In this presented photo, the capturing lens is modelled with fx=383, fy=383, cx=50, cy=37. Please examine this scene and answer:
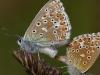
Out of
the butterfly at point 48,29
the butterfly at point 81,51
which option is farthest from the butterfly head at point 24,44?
the butterfly at point 81,51

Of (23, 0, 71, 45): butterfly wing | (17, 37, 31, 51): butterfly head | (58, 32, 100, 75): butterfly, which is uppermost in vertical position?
(23, 0, 71, 45): butterfly wing

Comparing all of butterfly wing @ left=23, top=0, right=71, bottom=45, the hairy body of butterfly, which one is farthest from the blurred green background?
the hairy body of butterfly

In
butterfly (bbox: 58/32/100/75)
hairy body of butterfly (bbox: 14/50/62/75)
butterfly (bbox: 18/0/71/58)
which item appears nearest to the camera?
hairy body of butterfly (bbox: 14/50/62/75)

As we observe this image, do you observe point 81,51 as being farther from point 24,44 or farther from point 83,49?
point 24,44

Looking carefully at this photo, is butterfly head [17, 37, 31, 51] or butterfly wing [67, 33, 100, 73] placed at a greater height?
butterfly head [17, 37, 31, 51]

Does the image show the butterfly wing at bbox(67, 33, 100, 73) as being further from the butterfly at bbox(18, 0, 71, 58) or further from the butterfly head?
the butterfly head

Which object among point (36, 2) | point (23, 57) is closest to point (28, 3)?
point (36, 2)

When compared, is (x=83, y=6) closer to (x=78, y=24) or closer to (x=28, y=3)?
(x=78, y=24)
